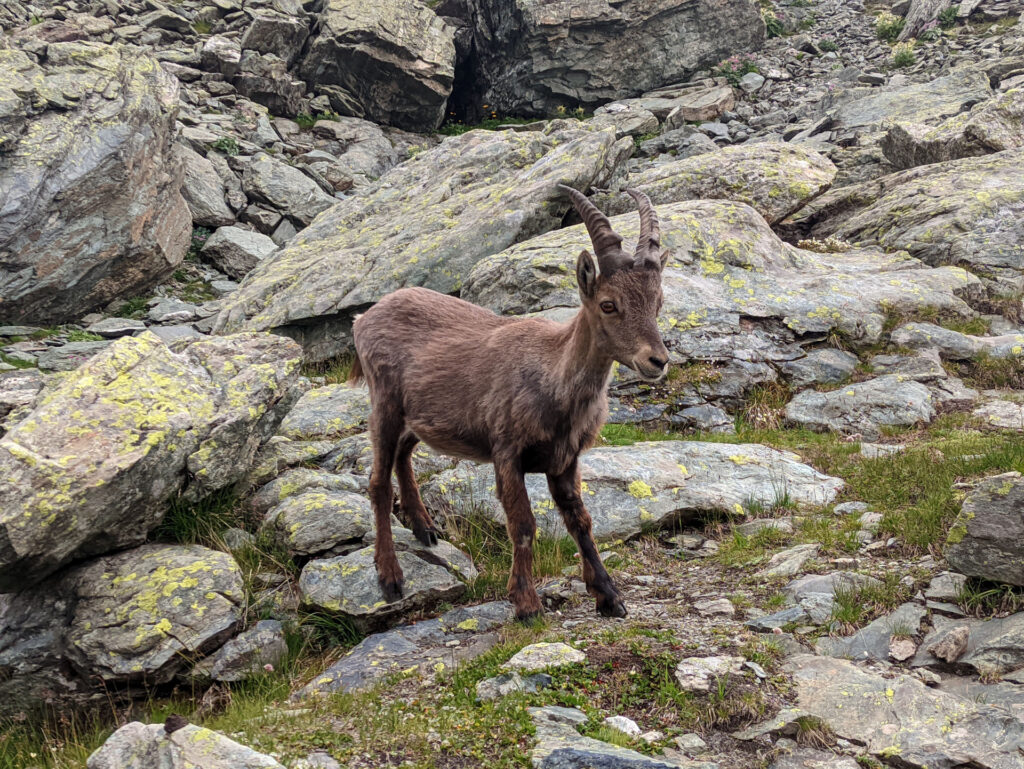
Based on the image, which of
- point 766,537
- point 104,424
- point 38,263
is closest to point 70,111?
point 38,263

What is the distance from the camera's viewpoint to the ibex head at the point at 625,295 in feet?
21.3

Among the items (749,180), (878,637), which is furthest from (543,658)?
(749,180)

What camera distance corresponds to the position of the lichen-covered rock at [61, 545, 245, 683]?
7.14 m

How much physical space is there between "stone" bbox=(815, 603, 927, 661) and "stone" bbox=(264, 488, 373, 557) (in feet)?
16.1

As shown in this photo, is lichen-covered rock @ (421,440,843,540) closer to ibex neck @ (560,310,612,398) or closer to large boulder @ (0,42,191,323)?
ibex neck @ (560,310,612,398)

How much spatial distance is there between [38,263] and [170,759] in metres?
17.7

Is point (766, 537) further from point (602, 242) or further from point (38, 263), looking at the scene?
point (38, 263)

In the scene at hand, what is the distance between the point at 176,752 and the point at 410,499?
4.55m

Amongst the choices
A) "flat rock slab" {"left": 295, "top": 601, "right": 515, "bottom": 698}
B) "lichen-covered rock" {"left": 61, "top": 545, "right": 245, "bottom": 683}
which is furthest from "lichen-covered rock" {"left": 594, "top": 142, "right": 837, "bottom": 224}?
"lichen-covered rock" {"left": 61, "top": 545, "right": 245, "bottom": 683}

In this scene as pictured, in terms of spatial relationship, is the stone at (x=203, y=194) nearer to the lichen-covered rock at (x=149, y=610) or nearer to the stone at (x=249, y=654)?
the lichen-covered rock at (x=149, y=610)

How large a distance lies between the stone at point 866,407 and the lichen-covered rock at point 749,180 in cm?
631

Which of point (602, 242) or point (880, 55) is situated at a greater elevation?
point (880, 55)

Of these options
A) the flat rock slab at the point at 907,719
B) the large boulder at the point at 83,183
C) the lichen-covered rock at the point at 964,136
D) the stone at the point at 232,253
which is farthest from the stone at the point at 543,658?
the stone at the point at 232,253

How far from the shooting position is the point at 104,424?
25.8 feet
